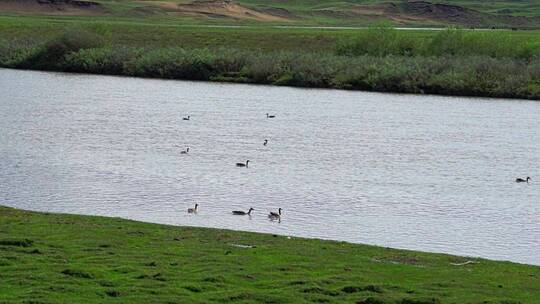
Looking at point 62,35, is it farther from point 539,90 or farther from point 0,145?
point 0,145

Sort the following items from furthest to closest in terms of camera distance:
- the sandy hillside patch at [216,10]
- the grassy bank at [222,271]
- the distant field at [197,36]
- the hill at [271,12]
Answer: the sandy hillside patch at [216,10]
the hill at [271,12]
the distant field at [197,36]
the grassy bank at [222,271]

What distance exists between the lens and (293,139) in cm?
5712

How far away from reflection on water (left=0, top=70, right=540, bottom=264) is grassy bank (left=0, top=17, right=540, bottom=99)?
387 cm

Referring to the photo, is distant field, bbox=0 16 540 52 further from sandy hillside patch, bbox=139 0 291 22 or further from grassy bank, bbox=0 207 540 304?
grassy bank, bbox=0 207 540 304

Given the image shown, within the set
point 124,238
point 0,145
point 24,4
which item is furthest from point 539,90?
point 24,4

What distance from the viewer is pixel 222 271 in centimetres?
2023

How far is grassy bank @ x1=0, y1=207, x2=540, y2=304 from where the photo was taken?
719 inches

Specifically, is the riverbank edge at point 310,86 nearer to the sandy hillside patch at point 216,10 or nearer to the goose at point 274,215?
the goose at point 274,215

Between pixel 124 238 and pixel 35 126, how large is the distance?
1359 inches

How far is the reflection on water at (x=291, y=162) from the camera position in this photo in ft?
106

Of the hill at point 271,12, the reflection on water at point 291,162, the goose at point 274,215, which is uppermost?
the goose at point 274,215

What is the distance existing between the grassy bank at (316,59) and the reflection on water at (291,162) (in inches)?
152

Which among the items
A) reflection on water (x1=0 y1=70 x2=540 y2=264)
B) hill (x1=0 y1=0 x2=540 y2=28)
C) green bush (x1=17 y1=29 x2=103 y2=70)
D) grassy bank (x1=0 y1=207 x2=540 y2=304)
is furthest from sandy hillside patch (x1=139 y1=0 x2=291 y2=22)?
grassy bank (x1=0 y1=207 x2=540 y2=304)

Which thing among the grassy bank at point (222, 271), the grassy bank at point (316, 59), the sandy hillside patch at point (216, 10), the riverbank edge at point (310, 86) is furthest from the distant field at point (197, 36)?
the grassy bank at point (222, 271)
